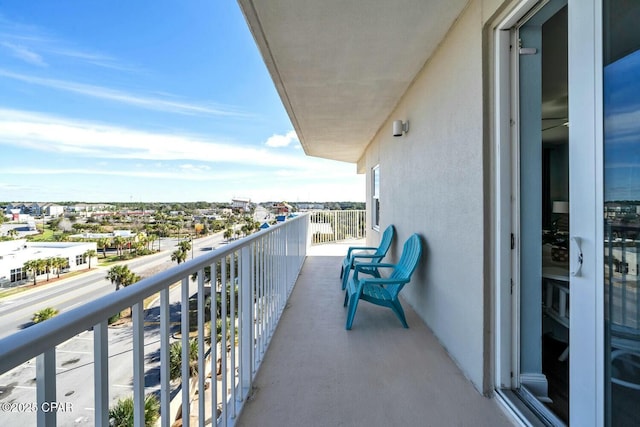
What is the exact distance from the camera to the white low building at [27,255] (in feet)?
8.97

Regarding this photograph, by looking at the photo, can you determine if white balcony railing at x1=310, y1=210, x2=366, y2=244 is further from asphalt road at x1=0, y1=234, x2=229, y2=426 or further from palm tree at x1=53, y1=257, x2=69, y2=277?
asphalt road at x1=0, y1=234, x2=229, y2=426

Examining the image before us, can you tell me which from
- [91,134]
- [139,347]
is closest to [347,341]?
[139,347]

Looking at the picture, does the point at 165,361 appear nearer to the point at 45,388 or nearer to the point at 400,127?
the point at 45,388

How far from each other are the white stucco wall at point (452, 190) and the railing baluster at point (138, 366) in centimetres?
185

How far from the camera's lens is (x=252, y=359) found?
197 centimetres

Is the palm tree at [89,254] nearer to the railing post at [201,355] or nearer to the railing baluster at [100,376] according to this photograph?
the railing post at [201,355]

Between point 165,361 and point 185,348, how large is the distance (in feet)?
0.52

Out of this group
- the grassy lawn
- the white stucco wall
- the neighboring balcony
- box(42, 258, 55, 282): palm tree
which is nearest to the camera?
the neighboring balcony

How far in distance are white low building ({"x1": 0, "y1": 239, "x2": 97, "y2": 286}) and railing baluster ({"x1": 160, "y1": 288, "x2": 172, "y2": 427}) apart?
2599 millimetres

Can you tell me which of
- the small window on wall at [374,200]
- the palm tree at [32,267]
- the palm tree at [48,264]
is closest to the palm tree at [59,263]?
the palm tree at [48,264]

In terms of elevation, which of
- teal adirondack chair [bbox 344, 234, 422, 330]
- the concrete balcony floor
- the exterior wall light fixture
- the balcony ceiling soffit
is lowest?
the concrete balcony floor

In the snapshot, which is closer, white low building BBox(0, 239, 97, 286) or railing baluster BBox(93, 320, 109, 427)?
railing baluster BBox(93, 320, 109, 427)

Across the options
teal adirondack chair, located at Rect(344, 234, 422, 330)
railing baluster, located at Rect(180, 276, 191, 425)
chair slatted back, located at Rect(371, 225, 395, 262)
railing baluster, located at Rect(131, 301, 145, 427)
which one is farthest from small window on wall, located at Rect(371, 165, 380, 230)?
railing baluster, located at Rect(131, 301, 145, 427)

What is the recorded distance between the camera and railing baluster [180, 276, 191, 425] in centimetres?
111
